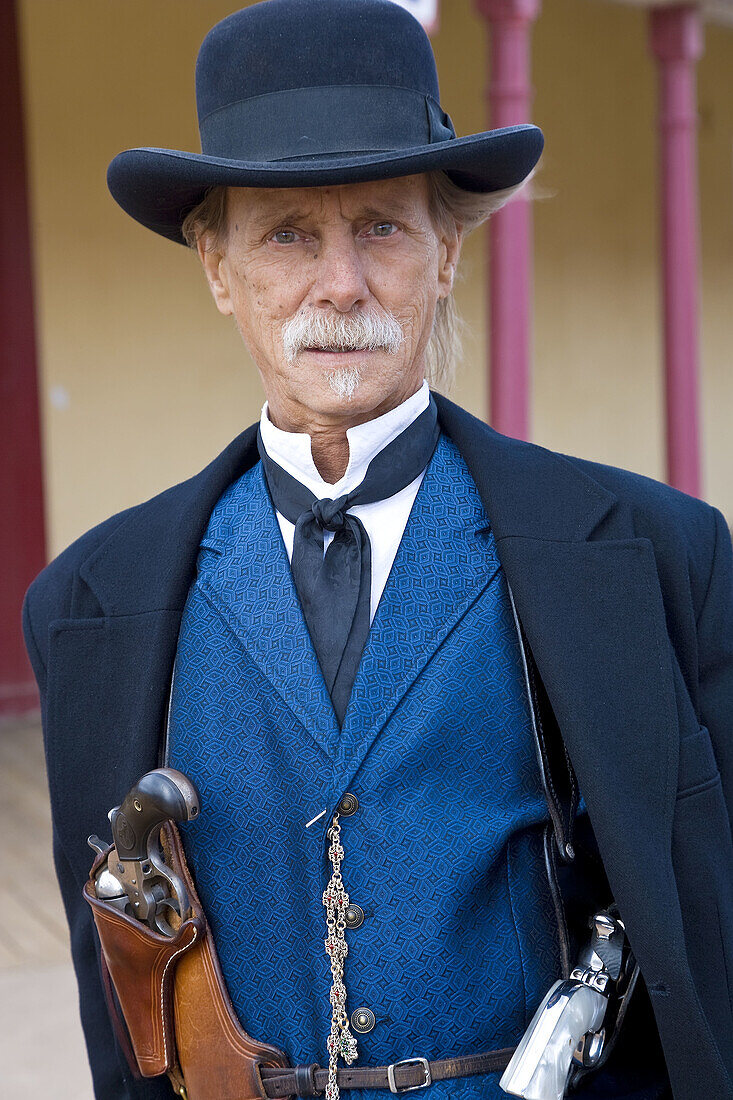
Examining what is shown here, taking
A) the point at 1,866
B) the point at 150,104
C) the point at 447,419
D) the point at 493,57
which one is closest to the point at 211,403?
the point at 150,104

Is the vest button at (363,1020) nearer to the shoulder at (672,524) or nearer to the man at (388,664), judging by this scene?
the man at (388,664)

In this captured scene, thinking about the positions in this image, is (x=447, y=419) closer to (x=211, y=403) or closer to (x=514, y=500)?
(x=514, y=500)

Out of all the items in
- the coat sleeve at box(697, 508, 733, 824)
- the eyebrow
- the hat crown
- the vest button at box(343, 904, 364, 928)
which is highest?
the hat crown

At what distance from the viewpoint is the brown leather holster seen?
59.2 inches

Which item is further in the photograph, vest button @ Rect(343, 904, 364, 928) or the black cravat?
the black cravat

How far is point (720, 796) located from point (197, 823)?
0.67 meters

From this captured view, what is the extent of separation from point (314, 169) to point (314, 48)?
0.19 m

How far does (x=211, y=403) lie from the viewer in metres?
6.39

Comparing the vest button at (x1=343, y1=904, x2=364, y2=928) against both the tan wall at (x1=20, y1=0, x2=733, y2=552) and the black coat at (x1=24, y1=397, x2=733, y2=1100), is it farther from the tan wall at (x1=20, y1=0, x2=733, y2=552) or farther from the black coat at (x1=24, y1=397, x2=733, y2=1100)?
the tan wall at (x1=20, y1=0, x2=733, y2=552)

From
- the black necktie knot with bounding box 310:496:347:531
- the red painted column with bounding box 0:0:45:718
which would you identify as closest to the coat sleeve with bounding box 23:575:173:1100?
the black necktie knot with bounding box 310:496:347:531

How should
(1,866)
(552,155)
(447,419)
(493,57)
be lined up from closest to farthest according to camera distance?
(447,419)
(1,866)
(493,57)
(552,155)

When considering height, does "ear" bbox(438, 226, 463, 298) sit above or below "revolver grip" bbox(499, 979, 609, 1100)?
above

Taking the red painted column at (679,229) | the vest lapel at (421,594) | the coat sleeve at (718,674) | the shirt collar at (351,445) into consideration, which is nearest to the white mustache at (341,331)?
the shirt collar at (351,445)

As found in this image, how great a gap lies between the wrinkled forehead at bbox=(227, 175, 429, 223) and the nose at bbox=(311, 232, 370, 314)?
4 centimetres
